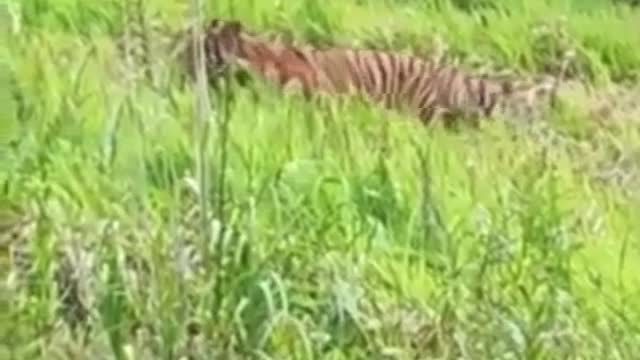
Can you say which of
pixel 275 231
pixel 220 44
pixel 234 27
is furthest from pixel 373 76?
pixel 275 231

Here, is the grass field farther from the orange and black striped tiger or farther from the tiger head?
the orange and black striped tiger

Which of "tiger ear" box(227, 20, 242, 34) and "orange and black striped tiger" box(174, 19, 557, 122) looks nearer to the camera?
"orange and black striped tiger" box(174, 19, 557, 122)

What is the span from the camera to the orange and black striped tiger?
6020 millimetres

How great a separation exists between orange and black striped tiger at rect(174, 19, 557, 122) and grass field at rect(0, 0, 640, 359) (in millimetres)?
672

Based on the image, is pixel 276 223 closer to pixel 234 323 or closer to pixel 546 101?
pixel 234 323

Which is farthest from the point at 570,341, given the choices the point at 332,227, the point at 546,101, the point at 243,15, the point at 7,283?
the point at 243,15

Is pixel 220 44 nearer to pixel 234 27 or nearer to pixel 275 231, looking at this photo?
pixel 234 27

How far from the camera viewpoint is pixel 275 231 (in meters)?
4.02

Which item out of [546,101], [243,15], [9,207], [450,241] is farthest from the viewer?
[243,15]

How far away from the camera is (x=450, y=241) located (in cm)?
417

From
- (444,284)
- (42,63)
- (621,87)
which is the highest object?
(42,63)

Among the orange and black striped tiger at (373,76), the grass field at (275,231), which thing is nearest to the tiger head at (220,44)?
the orange and black striped tiger at (373,76)

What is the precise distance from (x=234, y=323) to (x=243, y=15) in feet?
11.2

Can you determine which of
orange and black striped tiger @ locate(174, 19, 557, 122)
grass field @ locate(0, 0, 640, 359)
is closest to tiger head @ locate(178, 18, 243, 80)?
orange and black striped tiger @ locate(174, 19, 557, 122)
